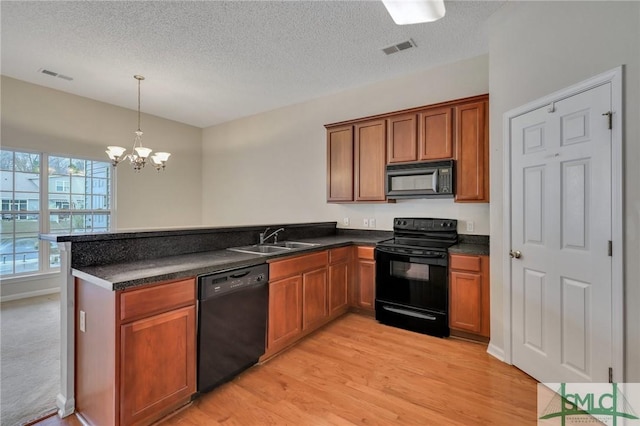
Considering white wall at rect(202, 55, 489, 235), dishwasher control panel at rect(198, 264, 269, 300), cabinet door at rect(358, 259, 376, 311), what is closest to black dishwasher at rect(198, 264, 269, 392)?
dishwasher control panel at rect(198, 264, 269, 300)

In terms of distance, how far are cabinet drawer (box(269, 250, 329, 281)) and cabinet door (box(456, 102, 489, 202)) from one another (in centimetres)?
164

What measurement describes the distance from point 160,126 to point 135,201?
5.03 feet

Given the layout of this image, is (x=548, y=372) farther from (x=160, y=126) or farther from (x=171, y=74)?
(x=160, y=126)

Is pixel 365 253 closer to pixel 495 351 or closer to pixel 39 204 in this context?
pixel 495 351

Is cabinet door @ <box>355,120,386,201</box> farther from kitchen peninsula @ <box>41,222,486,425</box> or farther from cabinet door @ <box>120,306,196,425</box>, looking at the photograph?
cabinet door @ <box>120,306,196,425</box>

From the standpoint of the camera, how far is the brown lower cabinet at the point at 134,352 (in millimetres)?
1621

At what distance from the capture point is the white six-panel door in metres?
1.82

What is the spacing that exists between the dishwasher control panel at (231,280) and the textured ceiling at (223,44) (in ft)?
7.45

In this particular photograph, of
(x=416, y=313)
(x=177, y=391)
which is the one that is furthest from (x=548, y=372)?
(x=177, y=391)

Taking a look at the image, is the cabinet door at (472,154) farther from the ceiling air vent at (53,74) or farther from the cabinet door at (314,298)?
the ceiling air vent at (53,74)

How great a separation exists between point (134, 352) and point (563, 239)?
284cm

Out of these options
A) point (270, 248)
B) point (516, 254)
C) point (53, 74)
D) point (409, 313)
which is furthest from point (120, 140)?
point (516, 254)

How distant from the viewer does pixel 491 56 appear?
108 inches

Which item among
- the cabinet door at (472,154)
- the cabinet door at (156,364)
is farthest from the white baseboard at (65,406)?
the cabinet door at (472,154)
